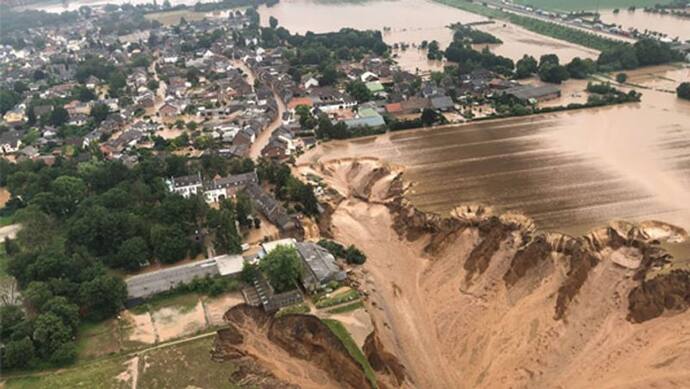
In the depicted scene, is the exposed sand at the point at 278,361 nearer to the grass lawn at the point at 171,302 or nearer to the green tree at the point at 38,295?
the grass lawn at the point at 171,302

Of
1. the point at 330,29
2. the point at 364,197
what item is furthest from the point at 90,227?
the point at 330,29

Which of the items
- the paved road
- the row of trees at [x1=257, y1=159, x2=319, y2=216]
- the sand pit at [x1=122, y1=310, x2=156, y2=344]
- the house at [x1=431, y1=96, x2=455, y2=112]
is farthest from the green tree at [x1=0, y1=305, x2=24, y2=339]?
the paved road

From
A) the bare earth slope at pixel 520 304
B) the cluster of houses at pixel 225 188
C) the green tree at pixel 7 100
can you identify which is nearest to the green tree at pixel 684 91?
the bare earth slope at pixel 520 304

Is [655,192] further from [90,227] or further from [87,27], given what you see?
[87,27]

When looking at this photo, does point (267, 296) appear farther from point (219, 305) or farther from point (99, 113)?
point (99, 113)

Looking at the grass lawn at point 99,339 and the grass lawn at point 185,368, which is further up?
the grass lawn at point 185,368

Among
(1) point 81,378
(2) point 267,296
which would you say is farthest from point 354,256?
(1) point 81,378
